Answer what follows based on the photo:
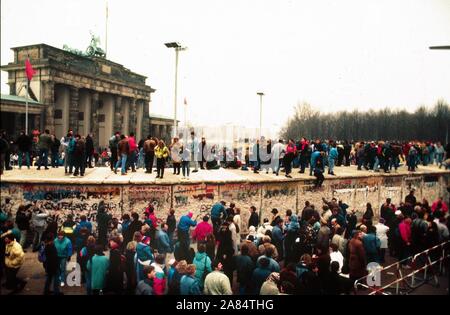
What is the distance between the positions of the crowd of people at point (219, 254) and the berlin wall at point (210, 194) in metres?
0.57

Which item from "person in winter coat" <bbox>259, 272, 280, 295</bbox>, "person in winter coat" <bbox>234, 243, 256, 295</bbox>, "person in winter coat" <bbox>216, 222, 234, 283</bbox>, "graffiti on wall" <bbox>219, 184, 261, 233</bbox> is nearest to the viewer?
"person in winter coat" <bbox>259, 272, 280, 295</bbox>

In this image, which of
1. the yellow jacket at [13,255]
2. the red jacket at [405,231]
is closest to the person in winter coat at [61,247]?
the yellow jacket at [13,255]

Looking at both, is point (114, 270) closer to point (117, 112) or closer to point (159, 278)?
point (159, 278)

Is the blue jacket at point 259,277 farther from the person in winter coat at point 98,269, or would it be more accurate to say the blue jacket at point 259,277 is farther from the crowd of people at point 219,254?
the person in winter coat at point 98,269

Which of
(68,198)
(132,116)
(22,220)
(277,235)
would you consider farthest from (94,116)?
(277,235)

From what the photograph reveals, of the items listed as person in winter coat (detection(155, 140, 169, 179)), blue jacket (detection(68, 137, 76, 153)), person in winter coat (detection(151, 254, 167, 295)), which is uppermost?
blue jacket (detection(68, 137, 76, 153))

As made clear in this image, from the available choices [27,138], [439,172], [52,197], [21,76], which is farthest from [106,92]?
[439,172]

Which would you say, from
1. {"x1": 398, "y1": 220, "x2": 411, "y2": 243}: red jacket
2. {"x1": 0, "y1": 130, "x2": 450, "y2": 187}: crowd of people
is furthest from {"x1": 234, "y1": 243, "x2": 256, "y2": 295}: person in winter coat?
{"x1": 0, "y1": 130, "x2": 450, "y2": 187}: crowd of people

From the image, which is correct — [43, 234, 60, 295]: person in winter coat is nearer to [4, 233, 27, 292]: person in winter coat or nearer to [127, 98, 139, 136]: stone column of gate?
[4, 233, 27, 292]: person in winter coat

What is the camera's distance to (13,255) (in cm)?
858

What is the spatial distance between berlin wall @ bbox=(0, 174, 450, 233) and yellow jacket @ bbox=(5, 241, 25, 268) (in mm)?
3713

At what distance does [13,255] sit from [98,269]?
243 centimetres

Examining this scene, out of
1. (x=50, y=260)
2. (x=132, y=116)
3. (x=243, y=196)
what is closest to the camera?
(x=50, y=260)

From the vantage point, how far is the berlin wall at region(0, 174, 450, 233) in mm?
12188
